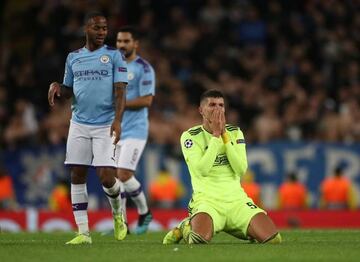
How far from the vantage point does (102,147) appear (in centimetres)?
1212

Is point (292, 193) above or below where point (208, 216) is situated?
below

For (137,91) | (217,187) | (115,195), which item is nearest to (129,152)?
(137,91)

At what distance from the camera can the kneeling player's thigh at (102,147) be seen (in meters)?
12.1

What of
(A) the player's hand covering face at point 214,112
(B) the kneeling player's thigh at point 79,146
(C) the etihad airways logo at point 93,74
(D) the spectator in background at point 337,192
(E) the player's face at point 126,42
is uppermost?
(E) the player's face at point 126,42

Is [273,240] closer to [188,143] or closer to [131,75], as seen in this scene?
[188,143]

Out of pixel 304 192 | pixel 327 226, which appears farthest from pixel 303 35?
pixel 327 226

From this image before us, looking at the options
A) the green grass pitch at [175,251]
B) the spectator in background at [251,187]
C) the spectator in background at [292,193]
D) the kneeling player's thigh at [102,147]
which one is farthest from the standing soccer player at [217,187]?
the spectator in background at [292,193]

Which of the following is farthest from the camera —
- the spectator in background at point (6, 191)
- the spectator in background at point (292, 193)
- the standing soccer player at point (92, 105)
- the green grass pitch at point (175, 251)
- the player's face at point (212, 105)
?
the spectator in background at point (6, 191)

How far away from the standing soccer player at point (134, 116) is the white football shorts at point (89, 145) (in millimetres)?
2415

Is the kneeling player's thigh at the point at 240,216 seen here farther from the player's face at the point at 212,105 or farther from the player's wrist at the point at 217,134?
the player's face at the point at 212,105

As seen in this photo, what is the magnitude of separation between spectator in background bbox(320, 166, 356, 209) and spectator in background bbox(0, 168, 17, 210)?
21.6 feet

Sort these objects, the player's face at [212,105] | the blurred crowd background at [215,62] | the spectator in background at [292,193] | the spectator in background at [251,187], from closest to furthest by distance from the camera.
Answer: the player's face at [212,105] → the spectator in background at [251,187] → the spectator in background at [292,193] → the blurred crowd background at [215,62]

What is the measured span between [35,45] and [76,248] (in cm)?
1546

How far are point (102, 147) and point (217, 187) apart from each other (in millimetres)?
1386
